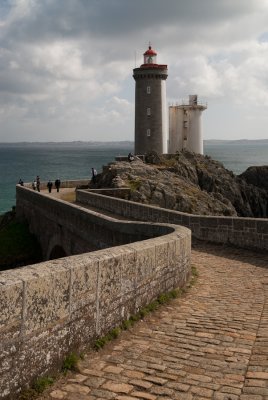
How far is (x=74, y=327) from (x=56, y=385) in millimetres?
698

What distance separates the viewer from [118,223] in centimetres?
1146

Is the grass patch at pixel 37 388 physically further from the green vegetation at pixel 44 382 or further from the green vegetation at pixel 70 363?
the green vegetation at pixel 70 363

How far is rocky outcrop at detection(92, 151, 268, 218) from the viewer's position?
29438mm

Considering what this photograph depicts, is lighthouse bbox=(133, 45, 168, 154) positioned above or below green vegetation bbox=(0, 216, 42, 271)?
above

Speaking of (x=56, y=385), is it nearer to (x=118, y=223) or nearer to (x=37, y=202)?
(x=118, y=223)

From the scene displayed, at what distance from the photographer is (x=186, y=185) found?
34.8 meters

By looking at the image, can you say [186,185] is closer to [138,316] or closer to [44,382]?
[138,316]

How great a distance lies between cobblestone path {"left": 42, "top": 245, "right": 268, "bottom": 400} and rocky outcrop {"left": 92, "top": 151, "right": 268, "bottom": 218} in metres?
20.3

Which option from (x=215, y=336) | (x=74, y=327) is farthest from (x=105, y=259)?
(x=215, y=336)

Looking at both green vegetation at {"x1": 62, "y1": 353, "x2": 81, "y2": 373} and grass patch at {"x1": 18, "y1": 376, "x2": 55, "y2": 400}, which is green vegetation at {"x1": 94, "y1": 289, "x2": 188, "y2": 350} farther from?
grass patch at {"x1": 18, "y1": 376, "x2": 55, "y2": 400}

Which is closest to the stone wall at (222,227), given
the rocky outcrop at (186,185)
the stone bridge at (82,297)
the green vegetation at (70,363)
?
the stone bridge at (82,297)

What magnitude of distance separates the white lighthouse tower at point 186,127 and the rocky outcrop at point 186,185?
9194 millimetres

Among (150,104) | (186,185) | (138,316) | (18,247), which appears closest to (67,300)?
(138,316)

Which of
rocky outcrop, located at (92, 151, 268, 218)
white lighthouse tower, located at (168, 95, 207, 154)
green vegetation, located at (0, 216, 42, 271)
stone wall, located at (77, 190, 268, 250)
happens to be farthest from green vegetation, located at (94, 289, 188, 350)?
white lighthouse tower, located at (168, 95, 207, 154)
